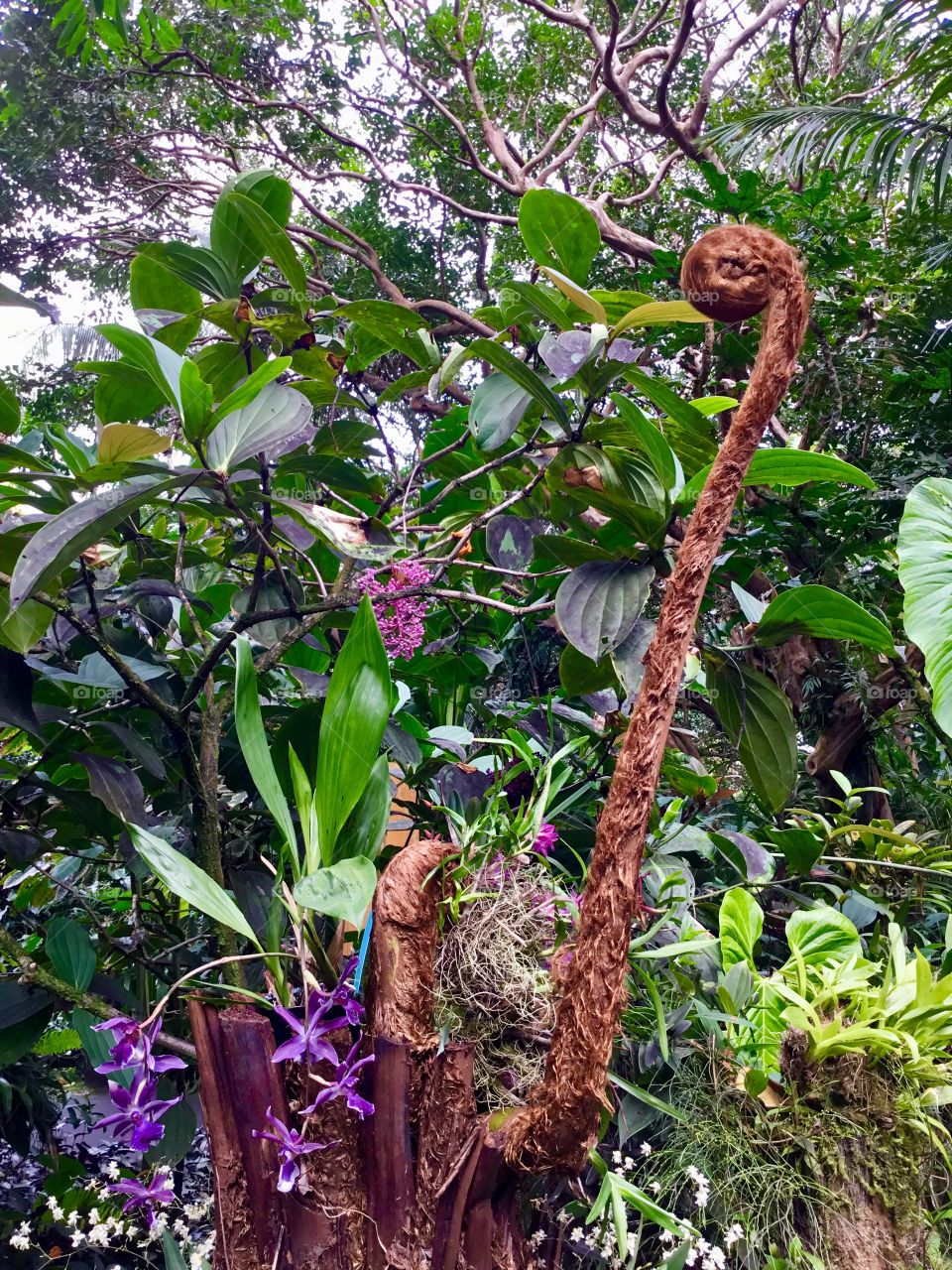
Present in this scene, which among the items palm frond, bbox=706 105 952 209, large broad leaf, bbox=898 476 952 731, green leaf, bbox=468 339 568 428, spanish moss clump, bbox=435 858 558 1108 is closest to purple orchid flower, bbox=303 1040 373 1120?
spanish moss clump, bbox=435 858 558 1108

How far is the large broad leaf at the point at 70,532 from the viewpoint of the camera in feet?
1.66

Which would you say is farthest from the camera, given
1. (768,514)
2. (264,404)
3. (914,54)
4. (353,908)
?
(914,54)

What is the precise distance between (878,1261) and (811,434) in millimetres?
1763

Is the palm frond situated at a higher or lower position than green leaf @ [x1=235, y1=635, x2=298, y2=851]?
higher

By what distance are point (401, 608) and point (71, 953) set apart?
16.7 inches

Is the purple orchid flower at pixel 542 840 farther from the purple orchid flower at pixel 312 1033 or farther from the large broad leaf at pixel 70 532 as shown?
the large broad leaf at pixel 70 532

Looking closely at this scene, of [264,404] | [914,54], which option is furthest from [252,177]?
[914,54]

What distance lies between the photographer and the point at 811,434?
1987 mm

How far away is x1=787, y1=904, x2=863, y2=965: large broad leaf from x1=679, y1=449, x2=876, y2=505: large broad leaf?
46cm

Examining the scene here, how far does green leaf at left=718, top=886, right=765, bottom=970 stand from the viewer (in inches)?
31.0

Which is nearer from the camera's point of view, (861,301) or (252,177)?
(252,177)

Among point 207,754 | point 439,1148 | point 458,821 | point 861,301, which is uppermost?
point 861,301

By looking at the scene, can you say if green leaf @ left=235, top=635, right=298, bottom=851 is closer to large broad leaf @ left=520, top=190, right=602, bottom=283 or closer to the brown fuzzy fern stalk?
the brown fuzzy fern stalk

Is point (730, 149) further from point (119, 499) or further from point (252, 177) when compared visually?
point (119, 499)
